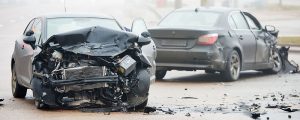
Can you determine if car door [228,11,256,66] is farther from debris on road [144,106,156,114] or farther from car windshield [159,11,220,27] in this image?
debris on road [144,106,156,114]

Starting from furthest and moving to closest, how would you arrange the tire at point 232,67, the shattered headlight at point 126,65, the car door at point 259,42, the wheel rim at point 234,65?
1. the car door at point 259,42
2. the wheel rim at point 234,65
3. the tire at point 232,67
4. the shattered headlight at point 126,65

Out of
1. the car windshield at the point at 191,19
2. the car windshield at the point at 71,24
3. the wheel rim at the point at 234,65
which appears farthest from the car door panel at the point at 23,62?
the wheel rim at the point at 234,65

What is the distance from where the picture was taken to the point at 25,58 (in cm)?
1105

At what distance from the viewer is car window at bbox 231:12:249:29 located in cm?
1630

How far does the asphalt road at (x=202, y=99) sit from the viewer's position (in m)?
9.62

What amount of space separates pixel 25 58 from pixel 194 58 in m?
4.81

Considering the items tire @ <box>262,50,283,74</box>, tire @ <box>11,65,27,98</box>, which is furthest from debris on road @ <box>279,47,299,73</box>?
tire @ <box>11,65,27,98</box>

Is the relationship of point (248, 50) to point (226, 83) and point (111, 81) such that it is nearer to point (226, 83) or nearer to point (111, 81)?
point (226, 83)

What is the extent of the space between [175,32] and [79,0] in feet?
210

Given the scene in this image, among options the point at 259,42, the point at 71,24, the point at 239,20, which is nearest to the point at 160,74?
the point at 239,20

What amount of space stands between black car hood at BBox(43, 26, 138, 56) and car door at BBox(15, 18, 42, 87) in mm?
914

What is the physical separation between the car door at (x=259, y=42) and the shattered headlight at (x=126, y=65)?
7.29m

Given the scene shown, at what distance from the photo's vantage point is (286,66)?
18125 millimetres

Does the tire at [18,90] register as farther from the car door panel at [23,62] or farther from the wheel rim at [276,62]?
the wheel rim at [276,62]
